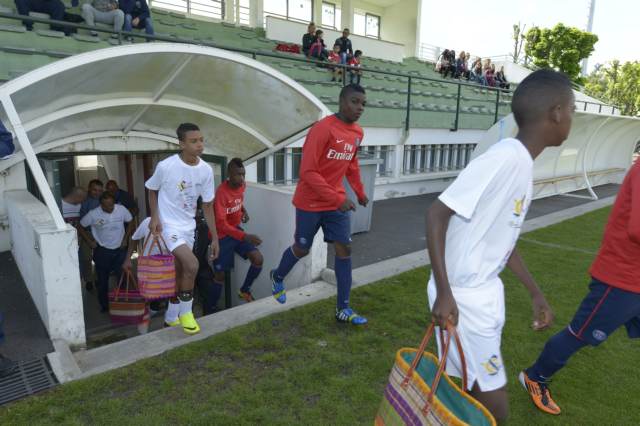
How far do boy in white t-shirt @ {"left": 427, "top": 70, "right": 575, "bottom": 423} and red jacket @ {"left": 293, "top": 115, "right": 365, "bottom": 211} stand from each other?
1.83m

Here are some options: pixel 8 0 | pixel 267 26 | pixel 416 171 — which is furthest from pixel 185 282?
pixel 267 26

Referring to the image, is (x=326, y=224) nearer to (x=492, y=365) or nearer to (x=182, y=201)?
(x=182, y=201)

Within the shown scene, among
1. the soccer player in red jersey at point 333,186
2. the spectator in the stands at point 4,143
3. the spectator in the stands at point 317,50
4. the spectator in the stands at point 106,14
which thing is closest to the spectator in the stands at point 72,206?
the spectator in the stands at point 4,143

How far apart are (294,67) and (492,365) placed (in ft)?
34.1

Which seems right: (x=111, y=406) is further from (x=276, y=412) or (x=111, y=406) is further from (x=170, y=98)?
(x=170, y=98)

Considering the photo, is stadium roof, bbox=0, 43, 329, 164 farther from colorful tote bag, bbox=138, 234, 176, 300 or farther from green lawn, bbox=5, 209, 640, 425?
green lawn, bbox=5, 209, 640, 425

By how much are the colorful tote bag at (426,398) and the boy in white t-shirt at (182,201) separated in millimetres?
2353

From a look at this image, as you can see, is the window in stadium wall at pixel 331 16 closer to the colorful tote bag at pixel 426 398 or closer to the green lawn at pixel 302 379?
the green lawn at pixel 302 379

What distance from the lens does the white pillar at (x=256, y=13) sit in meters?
16.1

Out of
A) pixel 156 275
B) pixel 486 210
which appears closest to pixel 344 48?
pixel 156 275

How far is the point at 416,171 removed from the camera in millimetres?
12320

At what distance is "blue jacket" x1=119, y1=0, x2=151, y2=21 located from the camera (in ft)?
31.4

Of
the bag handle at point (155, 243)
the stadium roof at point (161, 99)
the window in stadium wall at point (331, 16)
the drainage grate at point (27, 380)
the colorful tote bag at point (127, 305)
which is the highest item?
the window in stadium wall at point (331, 16)

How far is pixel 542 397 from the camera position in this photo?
9.60ft
